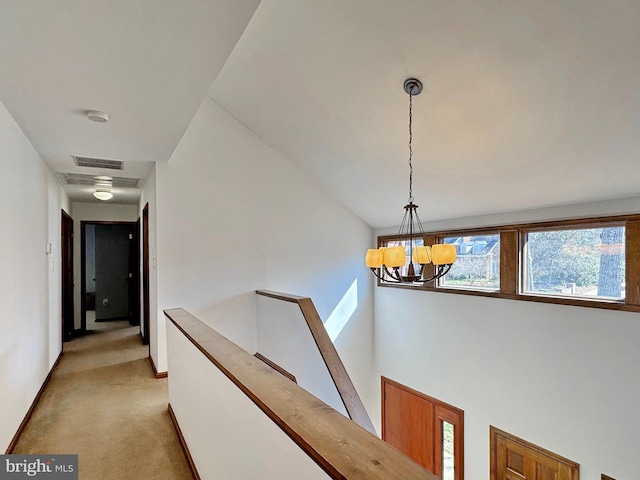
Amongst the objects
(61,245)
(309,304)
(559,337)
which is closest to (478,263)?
(559,337)

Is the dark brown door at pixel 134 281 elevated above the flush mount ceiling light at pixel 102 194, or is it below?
below

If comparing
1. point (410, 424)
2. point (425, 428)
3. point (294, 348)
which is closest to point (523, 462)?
point (425, 428)

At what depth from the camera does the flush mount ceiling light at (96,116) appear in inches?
101

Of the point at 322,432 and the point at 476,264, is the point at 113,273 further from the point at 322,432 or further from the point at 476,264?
the point at 322,432

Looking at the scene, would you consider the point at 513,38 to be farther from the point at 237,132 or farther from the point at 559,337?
the point at 237,132

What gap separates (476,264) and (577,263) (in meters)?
1.20

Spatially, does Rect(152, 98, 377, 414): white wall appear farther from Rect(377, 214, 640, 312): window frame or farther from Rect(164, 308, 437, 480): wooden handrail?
Rect(164, 308, 437, 480): wooden handrail

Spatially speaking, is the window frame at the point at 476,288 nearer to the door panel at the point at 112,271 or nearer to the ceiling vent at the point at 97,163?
the ceiling vent at the point at 97,163

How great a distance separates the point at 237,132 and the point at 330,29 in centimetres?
230

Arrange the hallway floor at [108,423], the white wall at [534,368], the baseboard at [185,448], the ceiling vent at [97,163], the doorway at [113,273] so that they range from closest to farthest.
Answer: the baseboard at [185,448] → the hallway floor at [108,423] → the white wall at [534,368] → the ceiling vent at [97,163] → the doorway at [113,273]

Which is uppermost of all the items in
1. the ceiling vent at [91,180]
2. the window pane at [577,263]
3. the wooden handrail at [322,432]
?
the ceiling vent at [91,180]

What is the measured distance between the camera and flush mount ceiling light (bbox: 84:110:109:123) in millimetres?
2562

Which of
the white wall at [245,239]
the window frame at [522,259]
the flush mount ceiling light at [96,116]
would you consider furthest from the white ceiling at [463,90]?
Answer: the flush mount ceiling light at [96,116]

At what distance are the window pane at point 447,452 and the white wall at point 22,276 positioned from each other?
4654 mm
